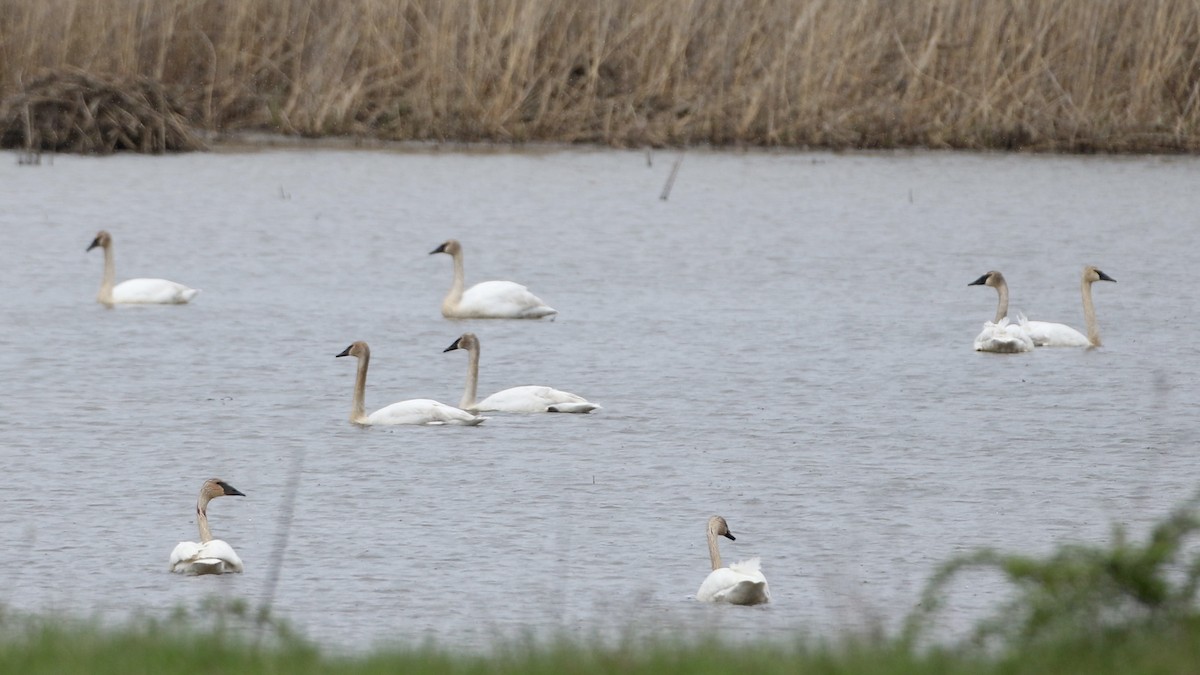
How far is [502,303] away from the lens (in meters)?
12.5

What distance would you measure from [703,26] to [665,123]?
3.59 ft

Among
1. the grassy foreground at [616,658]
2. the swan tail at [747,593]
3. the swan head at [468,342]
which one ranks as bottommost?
the swan head at [468,342]

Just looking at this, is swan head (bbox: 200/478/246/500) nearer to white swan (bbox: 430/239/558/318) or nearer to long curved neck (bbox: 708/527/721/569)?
long curved neck (bbox: 708/527/721/569)

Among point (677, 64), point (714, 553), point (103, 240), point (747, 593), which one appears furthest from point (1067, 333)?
point (677, 64)

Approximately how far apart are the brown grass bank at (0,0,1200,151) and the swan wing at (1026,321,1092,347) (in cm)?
906

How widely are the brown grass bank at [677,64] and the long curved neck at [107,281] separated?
8.15 metres

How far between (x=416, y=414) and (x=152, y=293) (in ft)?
13.3

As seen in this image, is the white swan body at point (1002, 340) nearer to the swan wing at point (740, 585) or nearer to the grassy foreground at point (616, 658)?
the swan wing at point (740, 585)

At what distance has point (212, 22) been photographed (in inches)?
876

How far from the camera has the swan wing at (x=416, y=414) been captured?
30.0 feet

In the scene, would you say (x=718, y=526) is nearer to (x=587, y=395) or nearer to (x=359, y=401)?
(x=359, y=401)

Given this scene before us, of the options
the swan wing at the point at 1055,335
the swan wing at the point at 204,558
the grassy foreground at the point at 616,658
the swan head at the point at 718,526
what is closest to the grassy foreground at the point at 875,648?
the grassy foreground at the point at 616,658

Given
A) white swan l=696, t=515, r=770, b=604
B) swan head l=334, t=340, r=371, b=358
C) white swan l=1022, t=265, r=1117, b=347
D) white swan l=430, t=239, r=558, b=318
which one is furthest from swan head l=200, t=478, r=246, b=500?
white swan l=1022, t=265, r=1117, b=347

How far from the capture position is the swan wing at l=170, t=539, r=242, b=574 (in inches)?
253
